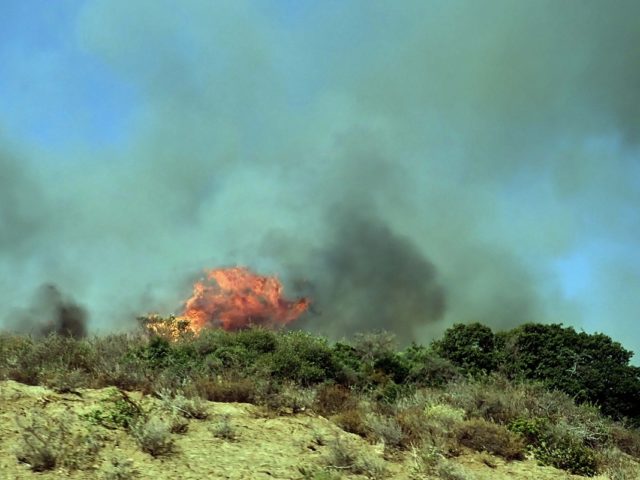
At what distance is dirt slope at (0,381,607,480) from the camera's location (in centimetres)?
949

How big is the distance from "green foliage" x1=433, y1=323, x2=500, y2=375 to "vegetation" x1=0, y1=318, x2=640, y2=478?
1.82m

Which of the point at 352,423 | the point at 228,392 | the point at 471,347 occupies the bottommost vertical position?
the point at 352,423

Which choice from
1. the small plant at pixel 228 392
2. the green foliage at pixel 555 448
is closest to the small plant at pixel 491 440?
the green foliage at pixel 555 448

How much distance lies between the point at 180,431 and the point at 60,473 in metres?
2.71

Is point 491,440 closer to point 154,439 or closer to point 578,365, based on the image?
point 154,439

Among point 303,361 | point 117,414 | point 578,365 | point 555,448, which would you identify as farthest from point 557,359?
point 117,414

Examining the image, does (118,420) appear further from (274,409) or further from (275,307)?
(275,307)

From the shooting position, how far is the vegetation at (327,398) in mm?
11180

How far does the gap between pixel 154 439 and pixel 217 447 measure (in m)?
1.24

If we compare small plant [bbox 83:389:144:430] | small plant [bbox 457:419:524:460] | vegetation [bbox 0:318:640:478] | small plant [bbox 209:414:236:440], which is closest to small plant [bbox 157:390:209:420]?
Result: vegetation [bbox 0:318:640:478]

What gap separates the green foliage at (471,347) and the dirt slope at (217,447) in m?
15.4

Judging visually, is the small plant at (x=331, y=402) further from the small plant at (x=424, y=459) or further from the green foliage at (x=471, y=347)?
the green foliage at (x=471, y=347)

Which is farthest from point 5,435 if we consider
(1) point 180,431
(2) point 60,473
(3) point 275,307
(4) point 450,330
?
(3) point 275,307

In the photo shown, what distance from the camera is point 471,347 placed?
28.8 metres
